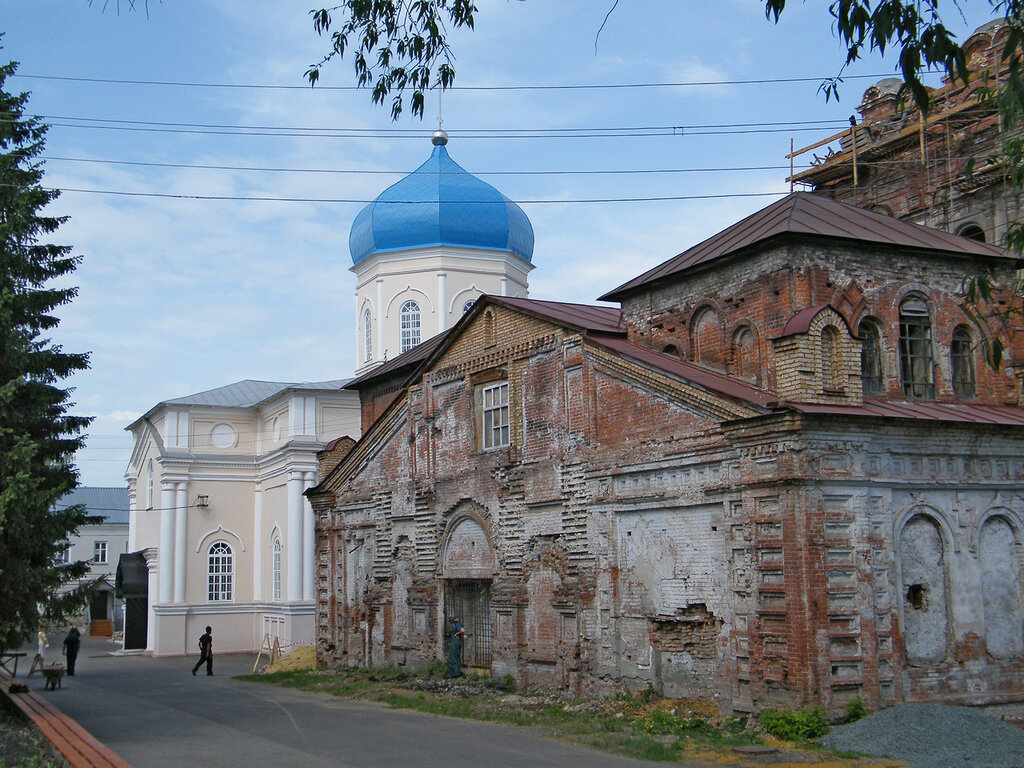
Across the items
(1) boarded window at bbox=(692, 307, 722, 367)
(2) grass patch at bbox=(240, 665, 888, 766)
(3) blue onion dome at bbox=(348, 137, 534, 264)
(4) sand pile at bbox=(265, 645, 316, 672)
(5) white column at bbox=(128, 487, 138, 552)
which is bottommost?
(4) sand pile at bbox=(265, 645, 316, 672)

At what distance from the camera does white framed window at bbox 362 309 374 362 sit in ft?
119

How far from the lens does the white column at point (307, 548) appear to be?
34.1 m

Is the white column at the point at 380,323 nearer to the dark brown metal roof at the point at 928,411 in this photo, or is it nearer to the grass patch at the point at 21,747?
the grass patch at the point at 21,747

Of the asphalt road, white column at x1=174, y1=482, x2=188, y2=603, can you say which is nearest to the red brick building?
the asphalt road

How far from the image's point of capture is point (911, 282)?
56.5ft

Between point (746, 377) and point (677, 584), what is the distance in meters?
3.44

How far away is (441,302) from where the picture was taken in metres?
34.7

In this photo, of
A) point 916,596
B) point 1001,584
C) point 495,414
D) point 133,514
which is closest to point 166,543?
point 133,514

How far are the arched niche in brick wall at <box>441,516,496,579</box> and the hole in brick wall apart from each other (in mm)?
8047

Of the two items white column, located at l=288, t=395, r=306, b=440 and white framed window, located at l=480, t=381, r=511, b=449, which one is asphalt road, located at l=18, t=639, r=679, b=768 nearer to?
white framed window, located at l=480, t=381, r=511, b=449

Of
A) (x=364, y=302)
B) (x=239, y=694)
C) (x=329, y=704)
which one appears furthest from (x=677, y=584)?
(x=364, y=302)

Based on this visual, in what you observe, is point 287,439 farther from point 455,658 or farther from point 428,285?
point 455,658

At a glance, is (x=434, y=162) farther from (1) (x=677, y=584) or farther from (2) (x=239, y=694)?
(1) (x=677, y=584)

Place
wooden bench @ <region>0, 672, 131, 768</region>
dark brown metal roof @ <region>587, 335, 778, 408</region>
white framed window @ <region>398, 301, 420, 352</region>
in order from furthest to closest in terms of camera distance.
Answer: white framed window @ <region>398, 301, 420, 352</region>
dark brown metal roof @ <region>587, 335, 778, 408</region>
wooden bench @ <region>0, 672, 131, 768</region>
